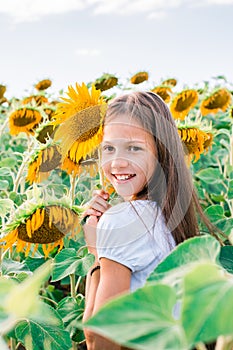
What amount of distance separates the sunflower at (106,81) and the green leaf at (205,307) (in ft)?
10.6

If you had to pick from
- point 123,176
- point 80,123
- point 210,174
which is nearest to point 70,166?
point 80,123

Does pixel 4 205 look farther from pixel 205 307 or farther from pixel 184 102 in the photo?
pixel 184 102

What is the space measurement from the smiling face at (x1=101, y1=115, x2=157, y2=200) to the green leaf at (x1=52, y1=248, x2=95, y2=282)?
34 centimetres

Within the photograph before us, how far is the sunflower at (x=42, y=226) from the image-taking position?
141cm

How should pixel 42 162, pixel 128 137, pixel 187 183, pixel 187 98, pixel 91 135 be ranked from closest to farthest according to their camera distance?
pixel 128 137
pixel 187 183
pixel 91 135
pixel 42 162
pixel 187 98

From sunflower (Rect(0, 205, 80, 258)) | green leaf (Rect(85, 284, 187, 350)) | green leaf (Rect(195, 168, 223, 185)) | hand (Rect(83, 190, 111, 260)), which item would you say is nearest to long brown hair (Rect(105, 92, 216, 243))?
hand (Rect(83, 190, 111, 260))

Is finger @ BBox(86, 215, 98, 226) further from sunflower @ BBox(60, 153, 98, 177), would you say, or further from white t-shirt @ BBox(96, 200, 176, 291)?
sunflower @ BBox(60, 153, 98, 177)

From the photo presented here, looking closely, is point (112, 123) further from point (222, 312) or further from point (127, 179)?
point (222, 312)

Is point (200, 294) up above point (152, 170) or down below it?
above

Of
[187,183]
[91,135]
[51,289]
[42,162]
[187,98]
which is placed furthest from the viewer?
[187,98]

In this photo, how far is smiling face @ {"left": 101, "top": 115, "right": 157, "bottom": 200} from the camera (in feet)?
4.06

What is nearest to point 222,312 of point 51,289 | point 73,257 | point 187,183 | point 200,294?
point 200,294

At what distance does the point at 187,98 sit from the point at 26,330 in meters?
1.81

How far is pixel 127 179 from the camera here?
1283 millimetres
